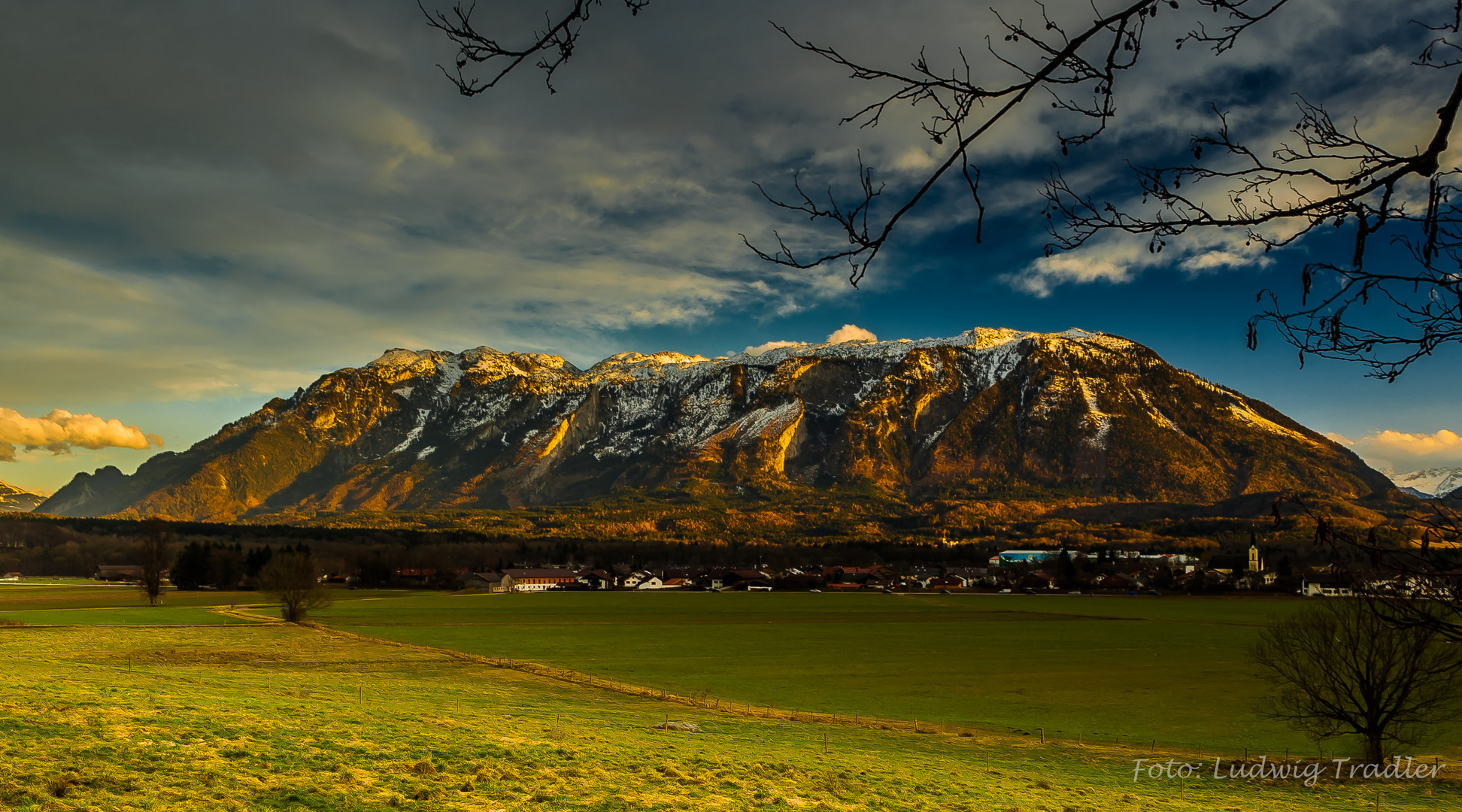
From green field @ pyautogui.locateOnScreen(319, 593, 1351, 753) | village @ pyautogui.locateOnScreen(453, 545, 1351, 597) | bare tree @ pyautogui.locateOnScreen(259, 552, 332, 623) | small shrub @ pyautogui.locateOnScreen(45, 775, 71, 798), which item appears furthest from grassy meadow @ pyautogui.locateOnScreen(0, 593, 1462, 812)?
village @ pyautogui.locateOnScreen(453, 545, 1351, 597)

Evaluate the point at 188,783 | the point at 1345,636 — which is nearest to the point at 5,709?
the point at 188,783

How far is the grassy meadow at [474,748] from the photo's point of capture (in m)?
11.9

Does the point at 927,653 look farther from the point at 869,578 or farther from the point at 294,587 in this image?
the point at 869,578

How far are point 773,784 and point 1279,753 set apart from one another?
22205mm

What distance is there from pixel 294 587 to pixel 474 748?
216 ft

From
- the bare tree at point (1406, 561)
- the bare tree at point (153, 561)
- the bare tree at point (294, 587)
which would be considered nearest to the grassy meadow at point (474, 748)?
the bare tree at point (1406, 561)

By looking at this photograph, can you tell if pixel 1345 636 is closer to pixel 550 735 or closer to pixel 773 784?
pixel 773 784

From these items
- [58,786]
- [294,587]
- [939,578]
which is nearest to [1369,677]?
[58,786]

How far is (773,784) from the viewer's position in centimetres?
1548

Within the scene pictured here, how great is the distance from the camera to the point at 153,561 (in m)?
90.8

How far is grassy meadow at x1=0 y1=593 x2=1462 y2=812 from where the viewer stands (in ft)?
39.0

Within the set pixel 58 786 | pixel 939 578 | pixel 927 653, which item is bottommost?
pixel 939 578

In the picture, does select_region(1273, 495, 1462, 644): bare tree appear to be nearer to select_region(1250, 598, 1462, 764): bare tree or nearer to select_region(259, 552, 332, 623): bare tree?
select_region(1250, 598, 1462, 764): bare tree

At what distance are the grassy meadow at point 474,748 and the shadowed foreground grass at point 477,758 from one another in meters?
0.07
